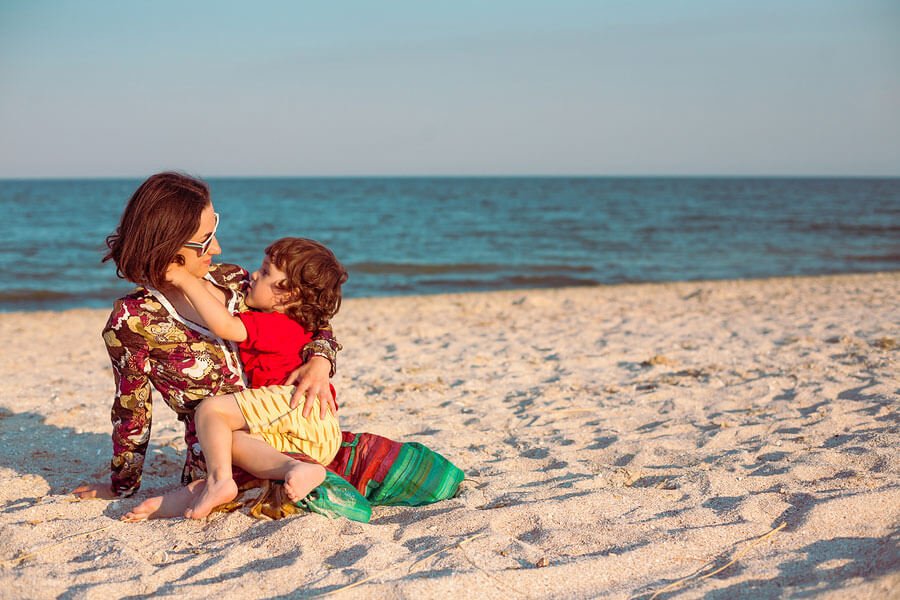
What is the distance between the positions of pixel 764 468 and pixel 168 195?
2.63 metres

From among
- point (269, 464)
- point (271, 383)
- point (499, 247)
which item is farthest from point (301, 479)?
point (499, 247)

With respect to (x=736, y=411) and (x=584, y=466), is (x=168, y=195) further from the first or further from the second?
(x=736, y=411)

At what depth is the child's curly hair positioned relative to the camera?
299 centimetres

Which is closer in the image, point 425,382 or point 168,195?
point 168,195

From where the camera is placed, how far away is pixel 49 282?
13.2 m

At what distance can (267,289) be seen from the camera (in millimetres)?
3055

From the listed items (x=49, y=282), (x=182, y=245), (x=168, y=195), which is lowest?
(x=49, y=282)

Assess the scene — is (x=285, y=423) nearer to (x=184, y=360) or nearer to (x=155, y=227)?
(x=184, y=360)

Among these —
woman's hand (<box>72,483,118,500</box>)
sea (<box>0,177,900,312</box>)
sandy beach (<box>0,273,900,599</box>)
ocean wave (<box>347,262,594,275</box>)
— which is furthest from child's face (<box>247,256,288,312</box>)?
ocean wave (<box>347,262,594,275</box>)

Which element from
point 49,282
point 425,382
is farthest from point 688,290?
point 49,282

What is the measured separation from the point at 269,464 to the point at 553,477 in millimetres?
1231

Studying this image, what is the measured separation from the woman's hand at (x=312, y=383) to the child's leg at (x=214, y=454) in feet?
0.88

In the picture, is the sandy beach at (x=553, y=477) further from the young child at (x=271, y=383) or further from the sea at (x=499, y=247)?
the sea at (x=499, y=247)

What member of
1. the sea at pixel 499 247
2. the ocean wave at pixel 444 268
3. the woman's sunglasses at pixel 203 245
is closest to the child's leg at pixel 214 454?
the woman's sunglasses at pixel 203 245
